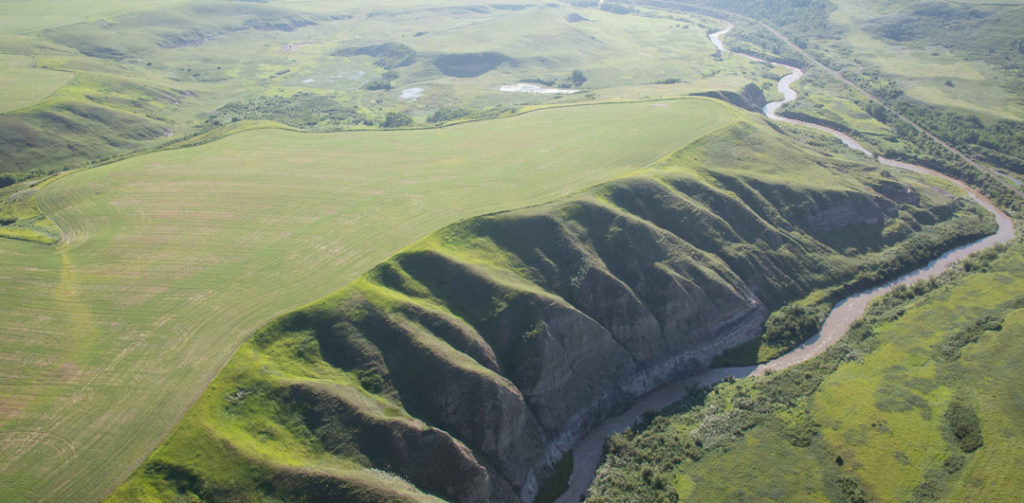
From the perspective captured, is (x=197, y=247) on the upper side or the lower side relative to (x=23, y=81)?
lower

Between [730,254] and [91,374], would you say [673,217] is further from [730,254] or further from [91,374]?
[91,374]

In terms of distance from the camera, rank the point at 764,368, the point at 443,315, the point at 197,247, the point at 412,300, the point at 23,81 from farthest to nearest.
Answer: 1. the point at 23,81
2. the point at 764,368
3. the point at 197,247
4. the point at 412,300
5. the point at 443,315

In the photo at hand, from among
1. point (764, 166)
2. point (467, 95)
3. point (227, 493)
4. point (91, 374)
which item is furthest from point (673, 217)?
point (467, 95)

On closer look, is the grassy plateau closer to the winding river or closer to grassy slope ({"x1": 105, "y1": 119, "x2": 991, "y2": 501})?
grassy slope ({"x1": 105, "y1": 119, "x2": 991, "y2": 501})

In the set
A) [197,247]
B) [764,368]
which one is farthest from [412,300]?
[764,368]

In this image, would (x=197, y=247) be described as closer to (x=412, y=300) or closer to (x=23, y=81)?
(x=412, y=300)

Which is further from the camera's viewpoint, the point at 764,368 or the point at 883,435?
the point at 764,368

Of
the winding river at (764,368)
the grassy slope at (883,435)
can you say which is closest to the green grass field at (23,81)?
the winding river at (764,368)
